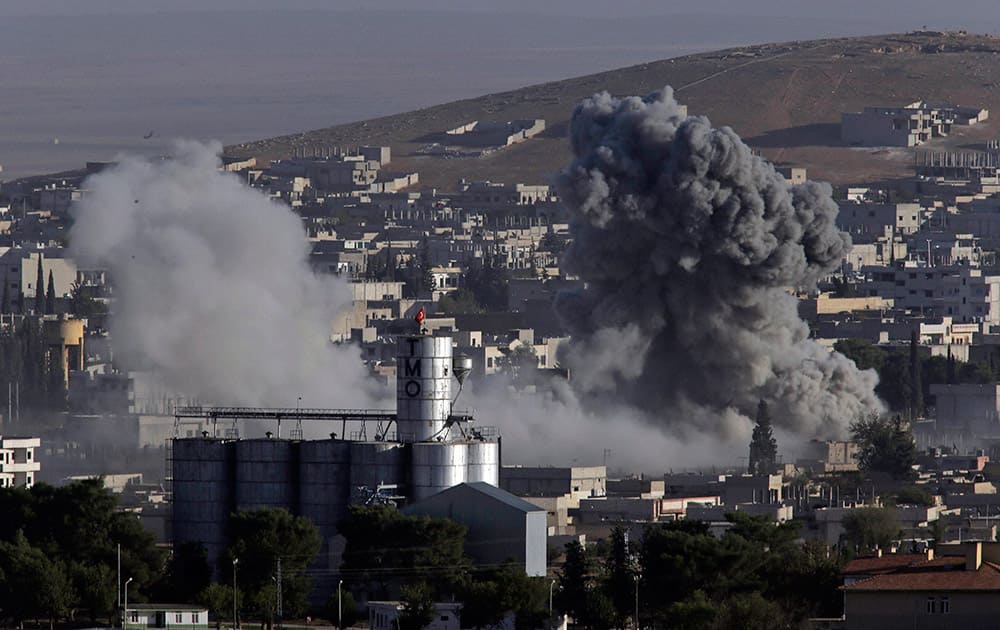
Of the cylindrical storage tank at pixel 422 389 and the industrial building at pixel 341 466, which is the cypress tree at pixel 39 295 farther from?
the cylindrical storage tank at pixel 422 389

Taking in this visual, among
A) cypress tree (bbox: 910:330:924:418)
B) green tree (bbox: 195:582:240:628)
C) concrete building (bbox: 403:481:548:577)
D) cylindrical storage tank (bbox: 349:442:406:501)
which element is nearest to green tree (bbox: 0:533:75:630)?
green tree (bbox: 195:582:240:628)

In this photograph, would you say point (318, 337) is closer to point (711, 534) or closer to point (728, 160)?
point (728, 160)

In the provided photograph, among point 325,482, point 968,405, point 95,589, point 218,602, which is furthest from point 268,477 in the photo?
point 968,405

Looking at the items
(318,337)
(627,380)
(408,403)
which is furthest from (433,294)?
(408,403)

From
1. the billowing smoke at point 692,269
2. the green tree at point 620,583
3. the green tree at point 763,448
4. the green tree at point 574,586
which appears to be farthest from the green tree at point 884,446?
the green tree at point 574,586

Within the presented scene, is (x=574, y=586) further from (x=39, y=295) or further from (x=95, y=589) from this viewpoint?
(x=39, y=295)

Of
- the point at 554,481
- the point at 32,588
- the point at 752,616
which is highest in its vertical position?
the point at 554,481
